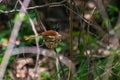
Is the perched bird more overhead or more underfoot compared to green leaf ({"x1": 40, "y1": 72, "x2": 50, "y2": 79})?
more overhead

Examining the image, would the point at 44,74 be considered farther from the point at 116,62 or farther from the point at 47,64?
the point at 116,62

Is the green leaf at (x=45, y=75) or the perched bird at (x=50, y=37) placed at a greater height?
the perched bird at (x=50, y=37)

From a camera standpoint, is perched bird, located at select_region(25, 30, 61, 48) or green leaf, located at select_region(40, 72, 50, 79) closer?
perched bird, located at select_region(25, 30, 61, 48)

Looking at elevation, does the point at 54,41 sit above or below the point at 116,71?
above

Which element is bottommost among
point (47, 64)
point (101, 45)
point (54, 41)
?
point (47, 64)

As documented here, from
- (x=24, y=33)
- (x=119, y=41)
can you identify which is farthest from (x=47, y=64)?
(x=119, y=41)

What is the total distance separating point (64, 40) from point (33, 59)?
1.17 feet

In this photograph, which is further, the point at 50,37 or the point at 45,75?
the point at 45,75

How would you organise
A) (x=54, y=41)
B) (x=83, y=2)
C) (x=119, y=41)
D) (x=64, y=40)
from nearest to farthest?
(x=54, y=41) → (x=83, y=2) → (x=119, y=41) → (x=64, y=40)

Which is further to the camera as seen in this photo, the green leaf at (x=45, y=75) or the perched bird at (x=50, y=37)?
the green leaf at (x=45, y=75)

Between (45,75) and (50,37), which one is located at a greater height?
(50,37)

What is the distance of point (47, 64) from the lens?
3.34 m

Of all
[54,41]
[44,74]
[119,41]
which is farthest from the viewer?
[44,74]

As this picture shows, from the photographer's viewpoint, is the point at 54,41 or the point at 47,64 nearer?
the point at 54,41
